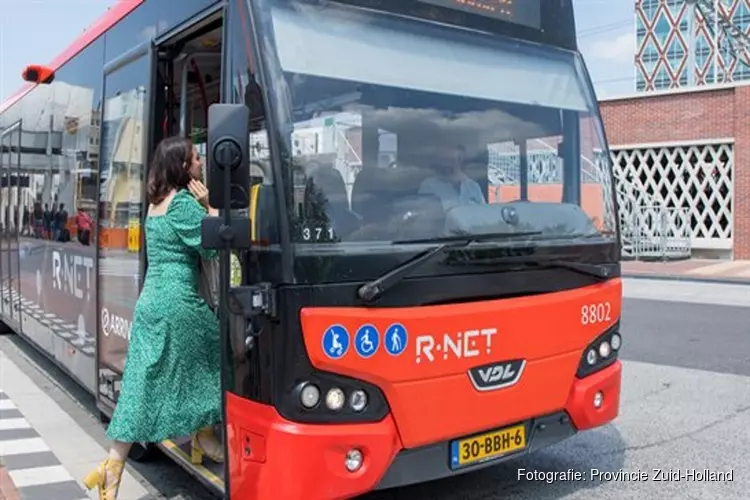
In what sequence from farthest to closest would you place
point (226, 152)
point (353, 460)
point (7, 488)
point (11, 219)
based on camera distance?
point (11, 219)
point (7, 488)
point (353, 460)
point (226, 152)

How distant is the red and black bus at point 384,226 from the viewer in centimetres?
305

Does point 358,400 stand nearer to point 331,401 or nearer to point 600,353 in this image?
point 331,401

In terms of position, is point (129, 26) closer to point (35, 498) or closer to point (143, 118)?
point (143, 118)

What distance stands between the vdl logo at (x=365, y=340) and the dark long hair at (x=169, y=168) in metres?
1.21

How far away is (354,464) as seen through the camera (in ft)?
10.3

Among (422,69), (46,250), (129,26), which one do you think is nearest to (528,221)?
(422,69)

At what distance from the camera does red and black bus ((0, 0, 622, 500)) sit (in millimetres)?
3049

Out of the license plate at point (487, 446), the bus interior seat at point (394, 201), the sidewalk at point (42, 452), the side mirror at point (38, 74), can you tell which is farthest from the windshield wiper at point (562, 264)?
the side mirror at point (38, 74)

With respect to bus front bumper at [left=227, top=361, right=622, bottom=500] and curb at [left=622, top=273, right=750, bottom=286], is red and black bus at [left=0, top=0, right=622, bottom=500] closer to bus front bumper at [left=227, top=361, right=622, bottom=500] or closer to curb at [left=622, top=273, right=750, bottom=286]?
bus front bumper at [left=227, top=361, right=622, bottom=500]

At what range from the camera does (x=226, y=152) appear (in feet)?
9.55

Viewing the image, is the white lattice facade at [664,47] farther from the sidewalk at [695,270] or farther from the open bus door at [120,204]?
the open bus door at [120,204]

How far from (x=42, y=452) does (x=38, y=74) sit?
3.21 m

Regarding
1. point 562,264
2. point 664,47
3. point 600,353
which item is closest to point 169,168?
point 562,264

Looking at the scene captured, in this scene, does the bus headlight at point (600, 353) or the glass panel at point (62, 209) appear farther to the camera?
the glass panel at point (62, 209)
